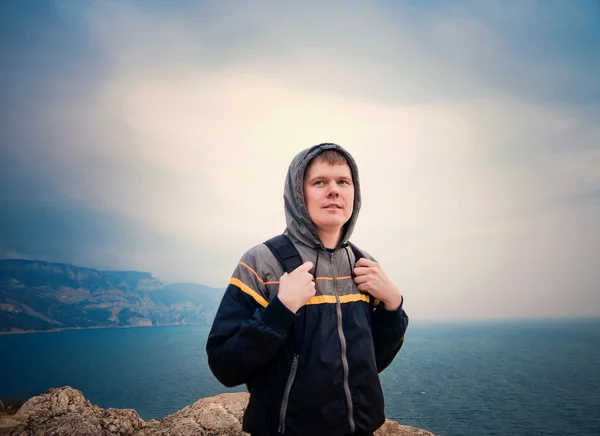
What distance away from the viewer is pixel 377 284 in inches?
108

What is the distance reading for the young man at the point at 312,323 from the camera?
92.9 inches

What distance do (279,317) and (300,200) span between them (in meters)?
0.90

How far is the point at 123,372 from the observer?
96750mm

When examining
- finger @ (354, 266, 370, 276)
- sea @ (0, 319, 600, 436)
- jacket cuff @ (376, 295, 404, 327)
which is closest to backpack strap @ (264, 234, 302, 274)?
finger @ (354, 266, 370, 276)

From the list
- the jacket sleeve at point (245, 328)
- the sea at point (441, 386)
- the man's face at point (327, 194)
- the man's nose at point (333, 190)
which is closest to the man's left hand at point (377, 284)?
the man's face at point (327, 194)

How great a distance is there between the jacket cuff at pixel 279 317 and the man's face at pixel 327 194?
761mm

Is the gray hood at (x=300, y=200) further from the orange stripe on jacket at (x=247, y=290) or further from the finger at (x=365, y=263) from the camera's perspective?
the orange stripe on jacket at (x=247, y=290)

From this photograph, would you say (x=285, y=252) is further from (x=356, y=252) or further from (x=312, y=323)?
(x=356, y=252)

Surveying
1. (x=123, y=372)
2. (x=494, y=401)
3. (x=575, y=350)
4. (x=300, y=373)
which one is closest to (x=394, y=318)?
(x=300, y=373)

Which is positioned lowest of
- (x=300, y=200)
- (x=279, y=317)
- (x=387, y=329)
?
(x=387, y=329)

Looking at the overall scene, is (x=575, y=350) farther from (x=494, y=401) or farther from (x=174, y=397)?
(x=174, y=397)

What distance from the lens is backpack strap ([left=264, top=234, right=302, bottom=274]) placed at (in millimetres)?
2629

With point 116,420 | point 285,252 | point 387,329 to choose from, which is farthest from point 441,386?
point 285,252

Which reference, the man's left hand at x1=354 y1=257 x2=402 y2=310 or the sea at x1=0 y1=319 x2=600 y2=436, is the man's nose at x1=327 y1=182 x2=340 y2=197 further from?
the sea at x1=0 y1=319 x2=600 y2=436
